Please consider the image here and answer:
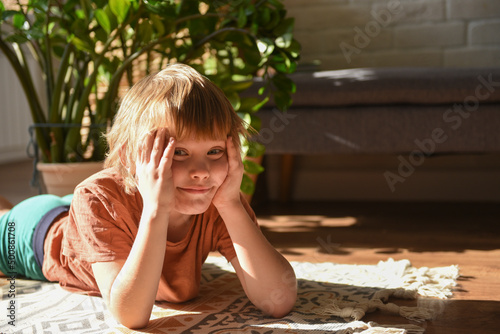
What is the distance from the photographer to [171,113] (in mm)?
802

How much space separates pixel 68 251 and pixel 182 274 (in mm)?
192

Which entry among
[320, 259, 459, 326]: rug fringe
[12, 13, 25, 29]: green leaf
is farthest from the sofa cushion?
[12, 13, 25, 29]: green leaf

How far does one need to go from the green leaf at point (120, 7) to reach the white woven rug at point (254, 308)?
604 millimetres

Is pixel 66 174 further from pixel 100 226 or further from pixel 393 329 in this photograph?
pixel 393 329

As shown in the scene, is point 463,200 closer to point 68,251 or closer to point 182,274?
point 182,274

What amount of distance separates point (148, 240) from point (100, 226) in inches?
4.1

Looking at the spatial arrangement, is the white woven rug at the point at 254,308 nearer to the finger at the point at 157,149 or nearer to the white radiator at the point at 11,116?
the finger at the point at 157,149

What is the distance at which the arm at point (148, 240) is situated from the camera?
0.78m

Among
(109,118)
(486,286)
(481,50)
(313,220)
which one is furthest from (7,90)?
(486,286)

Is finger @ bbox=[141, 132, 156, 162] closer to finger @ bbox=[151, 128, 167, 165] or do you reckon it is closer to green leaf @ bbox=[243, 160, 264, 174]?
finger @ bbox=[151, 128, 167, 165]

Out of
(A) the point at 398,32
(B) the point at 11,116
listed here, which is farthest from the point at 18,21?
(B) the point at 11,116

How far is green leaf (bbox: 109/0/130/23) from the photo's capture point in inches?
48.6

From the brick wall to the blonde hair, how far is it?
1.49m

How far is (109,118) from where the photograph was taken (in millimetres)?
1524
